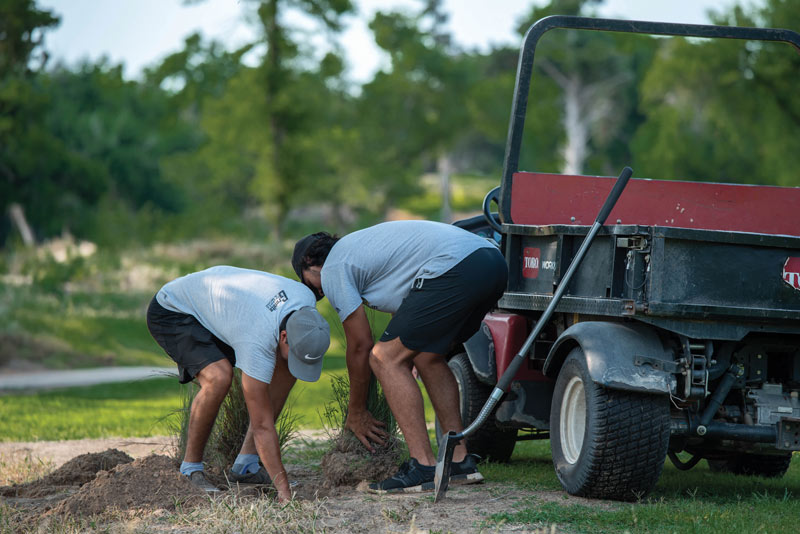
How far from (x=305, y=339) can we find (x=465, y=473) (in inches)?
54.5

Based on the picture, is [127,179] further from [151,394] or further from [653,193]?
[653,193]

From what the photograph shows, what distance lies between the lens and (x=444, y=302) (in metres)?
5.49

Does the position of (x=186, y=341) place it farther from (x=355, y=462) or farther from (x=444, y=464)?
(x=444, y=464)

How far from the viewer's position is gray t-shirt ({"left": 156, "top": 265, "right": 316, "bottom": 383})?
5.08 meters

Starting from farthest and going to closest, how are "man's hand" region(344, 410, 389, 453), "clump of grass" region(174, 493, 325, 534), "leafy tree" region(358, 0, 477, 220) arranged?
"leafy tree" region(358, 0, 477, 220), "man's hand" region(344, 410, 389, 453), "clump of grass" region(174, 493, 325, 534)

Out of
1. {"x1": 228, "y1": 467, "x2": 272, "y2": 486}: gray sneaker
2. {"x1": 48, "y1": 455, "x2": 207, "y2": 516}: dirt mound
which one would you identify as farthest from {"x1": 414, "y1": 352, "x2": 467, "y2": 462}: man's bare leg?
{"x1": 48, "y1": 455, "x2": 207, "y2": 516}: dirt mound

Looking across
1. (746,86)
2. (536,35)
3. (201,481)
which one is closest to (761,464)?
(536,35)

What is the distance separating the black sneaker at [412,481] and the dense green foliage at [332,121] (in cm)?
1763

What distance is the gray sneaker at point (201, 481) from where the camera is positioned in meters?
5.41

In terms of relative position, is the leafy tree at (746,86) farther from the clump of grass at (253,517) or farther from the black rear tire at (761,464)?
the clump of grass at (253,517)

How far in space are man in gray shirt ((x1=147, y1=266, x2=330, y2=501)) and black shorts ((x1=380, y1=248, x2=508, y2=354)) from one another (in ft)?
1.73

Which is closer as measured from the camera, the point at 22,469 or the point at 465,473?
the point at 465,473

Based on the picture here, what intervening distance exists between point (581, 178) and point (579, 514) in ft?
8.67

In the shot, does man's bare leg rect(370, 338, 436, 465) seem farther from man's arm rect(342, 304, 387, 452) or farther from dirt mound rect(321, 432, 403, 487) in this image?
dirt mound rect(321, 432, 403, 487)
